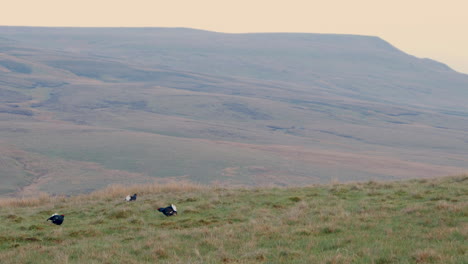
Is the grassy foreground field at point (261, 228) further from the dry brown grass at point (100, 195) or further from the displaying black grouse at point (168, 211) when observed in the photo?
the dry brown grass at point (100, 195)

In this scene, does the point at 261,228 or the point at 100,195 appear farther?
the point at 100,195

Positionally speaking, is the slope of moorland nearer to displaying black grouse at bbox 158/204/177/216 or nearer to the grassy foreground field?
the grassy foreground field

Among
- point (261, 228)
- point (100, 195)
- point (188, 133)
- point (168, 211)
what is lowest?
point (188, 133)

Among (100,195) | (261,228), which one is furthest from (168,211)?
(100,195)

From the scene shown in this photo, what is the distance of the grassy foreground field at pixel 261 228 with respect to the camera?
9289 mm

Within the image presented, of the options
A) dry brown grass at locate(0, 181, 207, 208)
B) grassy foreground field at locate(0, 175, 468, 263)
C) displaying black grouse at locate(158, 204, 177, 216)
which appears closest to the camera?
grassy foreground field at locate(0, 175, 468, 263)

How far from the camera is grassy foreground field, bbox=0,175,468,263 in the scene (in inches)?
366

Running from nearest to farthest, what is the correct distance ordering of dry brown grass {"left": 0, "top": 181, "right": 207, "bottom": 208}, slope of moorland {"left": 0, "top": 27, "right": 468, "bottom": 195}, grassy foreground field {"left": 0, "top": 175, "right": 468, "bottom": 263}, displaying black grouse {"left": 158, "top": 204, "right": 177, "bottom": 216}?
grassy foreground field {"left": 0, "top": 175, "right": 468, "bottom": 263} < displaying black grouse {"left": 158, "top": 204, "right": 177, "bottom": 216} < dry brown grass {"left": 0, "top": 181, "right": 207, "bottom": 208} < slope of moorland {"left": 0, "top": 27, "right": 468, "bottom": 195}

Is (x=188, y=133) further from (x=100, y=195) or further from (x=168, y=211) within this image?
(x=168, y=211)

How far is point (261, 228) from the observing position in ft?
36.9

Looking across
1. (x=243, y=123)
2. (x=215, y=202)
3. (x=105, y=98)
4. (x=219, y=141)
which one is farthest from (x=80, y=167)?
(x=105, y=98)

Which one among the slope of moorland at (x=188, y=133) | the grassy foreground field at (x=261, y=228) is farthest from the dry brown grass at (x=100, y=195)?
the slope of moorland at (x=188, y=133)

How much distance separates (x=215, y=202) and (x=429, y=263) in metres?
8.25

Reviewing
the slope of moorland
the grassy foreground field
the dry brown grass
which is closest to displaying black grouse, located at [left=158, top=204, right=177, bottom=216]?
the grassy foreground field
